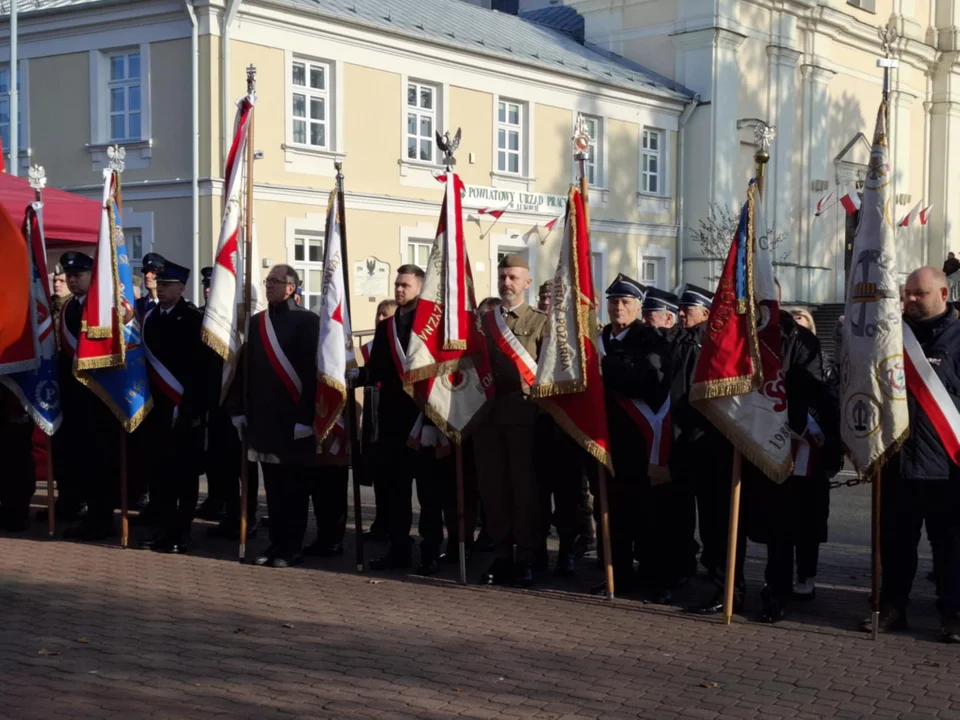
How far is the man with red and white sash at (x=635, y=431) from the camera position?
26.0 feet

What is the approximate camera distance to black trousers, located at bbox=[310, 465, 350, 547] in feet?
30.8

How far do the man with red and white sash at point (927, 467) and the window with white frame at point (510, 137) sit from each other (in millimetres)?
20755

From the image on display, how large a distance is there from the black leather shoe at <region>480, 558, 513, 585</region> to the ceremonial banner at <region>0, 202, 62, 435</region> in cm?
372

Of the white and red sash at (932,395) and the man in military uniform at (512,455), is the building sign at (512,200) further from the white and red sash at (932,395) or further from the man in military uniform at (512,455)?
the white and red sash at (932,395)

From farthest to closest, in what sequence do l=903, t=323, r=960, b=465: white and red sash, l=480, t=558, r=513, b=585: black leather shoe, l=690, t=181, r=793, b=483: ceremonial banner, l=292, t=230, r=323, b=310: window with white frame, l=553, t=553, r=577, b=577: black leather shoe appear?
l=292, t=230, r=323, b=310: window with white frame, l=553, t=553, r=577, b=577: black leather shoe, l=480, t=558, r=513, b=585: black leather shoe, l=690, t=181, r=793, b=483: ceremonial banner, l=903, t=323, r=960, b=465: white and red sash

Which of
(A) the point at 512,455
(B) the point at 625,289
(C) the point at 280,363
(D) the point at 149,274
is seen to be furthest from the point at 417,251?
(B) the point at 625,289

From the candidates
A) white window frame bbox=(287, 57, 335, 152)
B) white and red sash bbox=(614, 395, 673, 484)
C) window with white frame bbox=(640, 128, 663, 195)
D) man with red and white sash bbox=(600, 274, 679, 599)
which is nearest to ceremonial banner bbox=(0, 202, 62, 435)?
man with red and white sash bbox=(600, 274, 679, 599)

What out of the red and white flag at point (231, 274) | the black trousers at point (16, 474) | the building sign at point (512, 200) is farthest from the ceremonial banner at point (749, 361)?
the building sign at point (512, 200)

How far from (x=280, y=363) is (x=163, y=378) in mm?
1087

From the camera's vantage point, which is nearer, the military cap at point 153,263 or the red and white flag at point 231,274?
the red and white flag at point 231,274

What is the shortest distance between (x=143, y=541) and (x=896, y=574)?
17.3ft

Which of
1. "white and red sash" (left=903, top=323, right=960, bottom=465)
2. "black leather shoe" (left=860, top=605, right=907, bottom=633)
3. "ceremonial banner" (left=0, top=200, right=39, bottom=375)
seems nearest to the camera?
"white and red sash" (left=903, top=323, right=960, bottom=465)

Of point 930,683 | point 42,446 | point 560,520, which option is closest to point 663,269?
point 42,446

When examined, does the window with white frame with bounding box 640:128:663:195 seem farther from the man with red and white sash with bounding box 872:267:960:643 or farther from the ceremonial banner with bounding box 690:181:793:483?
the man with red and white sash with bounding box 872:267:960:643
